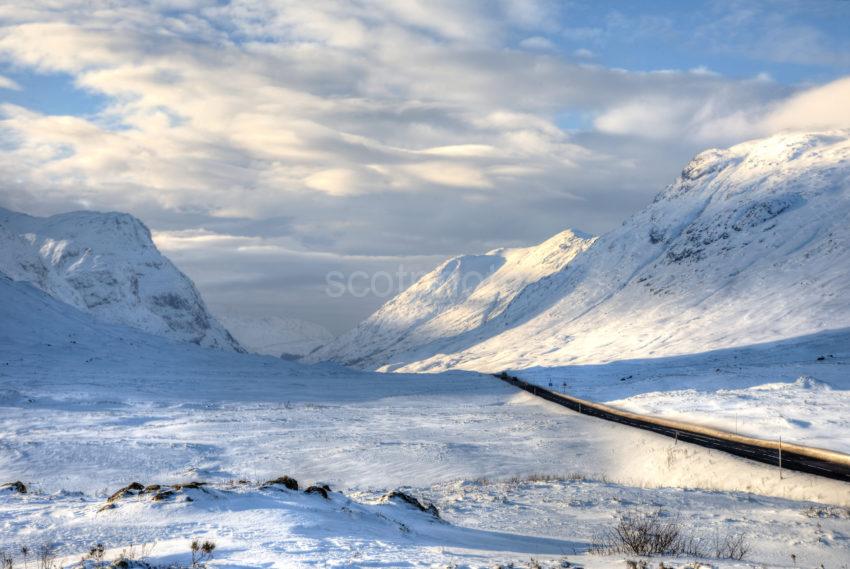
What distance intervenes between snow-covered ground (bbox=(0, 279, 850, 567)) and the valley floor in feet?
0.23

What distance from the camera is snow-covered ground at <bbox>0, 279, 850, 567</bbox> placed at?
10.8m

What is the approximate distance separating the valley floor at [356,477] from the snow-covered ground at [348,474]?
0.23 ft

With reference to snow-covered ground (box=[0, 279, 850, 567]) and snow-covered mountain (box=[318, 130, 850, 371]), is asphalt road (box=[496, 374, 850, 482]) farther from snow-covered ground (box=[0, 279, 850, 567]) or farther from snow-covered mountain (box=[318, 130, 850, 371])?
snow-covered mountain (box=[318, 130, 850, 371])

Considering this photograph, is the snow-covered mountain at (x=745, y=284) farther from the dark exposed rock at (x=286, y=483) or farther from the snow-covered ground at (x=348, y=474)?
the dark exposed rock at (x=286, y=483)

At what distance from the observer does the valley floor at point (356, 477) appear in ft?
35.1

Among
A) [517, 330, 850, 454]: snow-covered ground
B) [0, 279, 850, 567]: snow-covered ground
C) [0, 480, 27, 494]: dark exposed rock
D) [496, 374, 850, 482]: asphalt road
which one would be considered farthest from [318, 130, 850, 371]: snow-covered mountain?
[0, 480, 27, 494]: dark exposed rock

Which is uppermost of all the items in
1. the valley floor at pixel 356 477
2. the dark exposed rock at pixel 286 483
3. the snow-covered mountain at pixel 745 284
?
the snow-covered mountain at pixel 745 284

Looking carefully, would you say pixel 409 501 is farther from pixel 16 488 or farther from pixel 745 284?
pixel 745 284

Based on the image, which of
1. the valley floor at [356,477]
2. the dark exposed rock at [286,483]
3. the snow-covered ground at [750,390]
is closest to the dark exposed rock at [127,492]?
the valley floor at [356,477]

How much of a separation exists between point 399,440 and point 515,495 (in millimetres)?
15037

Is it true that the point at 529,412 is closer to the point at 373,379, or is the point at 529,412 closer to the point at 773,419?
the point at 773,419

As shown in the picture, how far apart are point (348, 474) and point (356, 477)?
0.56m

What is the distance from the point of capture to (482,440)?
33.1 m

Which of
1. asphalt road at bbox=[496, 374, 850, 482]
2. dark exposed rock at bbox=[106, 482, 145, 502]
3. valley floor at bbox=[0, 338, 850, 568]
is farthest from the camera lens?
asphalt road at bbox=[496, 374, 850, 482]
